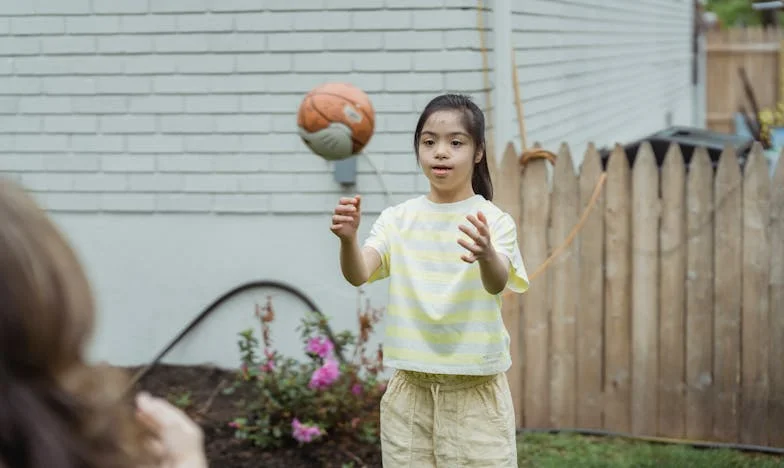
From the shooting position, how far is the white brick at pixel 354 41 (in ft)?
22.1

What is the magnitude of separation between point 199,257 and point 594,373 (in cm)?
252

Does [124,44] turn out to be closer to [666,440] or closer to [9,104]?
[9,104]

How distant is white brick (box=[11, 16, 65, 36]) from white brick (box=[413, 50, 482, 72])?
91.3 inches

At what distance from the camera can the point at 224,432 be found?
20.0ft

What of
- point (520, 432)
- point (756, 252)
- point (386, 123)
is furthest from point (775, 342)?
point (386, 123)

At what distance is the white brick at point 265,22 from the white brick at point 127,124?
82 cm

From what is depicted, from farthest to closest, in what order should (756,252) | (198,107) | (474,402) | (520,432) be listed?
1. (198,107)
2. (520,432)
3. (756,252)
4. (474,402)

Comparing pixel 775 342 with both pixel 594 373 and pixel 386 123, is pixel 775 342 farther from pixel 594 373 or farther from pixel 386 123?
pixel 386 123

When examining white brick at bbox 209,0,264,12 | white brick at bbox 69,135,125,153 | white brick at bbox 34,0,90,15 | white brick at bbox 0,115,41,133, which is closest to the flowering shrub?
white brick at bbox 69,135,125,153

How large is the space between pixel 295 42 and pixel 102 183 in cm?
155

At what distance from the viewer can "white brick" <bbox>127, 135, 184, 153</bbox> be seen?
23.4 feet

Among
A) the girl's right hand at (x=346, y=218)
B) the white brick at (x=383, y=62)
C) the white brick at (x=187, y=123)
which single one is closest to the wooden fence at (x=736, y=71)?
the white brick at (x=383, y=62)

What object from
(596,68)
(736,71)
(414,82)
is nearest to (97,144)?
(414,82)

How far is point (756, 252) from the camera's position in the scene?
6000mm
